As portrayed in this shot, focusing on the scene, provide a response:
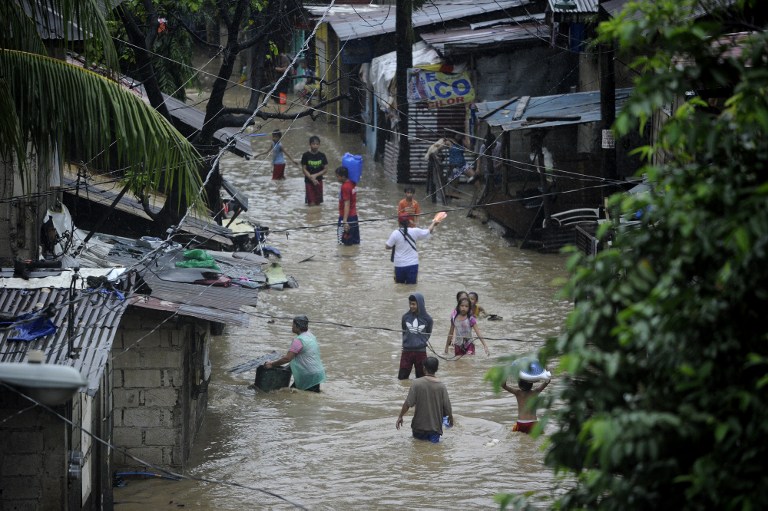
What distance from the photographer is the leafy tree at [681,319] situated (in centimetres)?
404

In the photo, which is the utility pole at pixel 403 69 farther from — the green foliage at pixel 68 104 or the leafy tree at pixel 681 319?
the leafy tree at pixel 681 319

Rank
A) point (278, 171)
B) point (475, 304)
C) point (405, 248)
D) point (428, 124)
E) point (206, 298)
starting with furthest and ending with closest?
1. point (278, 171)
2. point (428, 124)
3. point (405, 248)
4. point (475, 304)
5. point (206, 298)

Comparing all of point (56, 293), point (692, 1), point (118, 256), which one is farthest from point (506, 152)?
point (692, 1)

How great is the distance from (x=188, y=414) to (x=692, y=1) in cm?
810

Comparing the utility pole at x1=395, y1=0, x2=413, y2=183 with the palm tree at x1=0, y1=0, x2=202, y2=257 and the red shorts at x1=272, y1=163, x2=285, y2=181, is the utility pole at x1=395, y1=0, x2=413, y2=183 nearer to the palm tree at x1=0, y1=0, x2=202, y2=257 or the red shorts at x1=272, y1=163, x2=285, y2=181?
the red shorts at x1=272, y1=163, x2=285, y2=181

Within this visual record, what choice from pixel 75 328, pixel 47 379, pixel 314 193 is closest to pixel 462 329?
pixel 75 328

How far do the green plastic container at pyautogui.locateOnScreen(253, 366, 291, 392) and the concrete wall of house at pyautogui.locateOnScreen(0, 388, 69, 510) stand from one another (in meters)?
5.07

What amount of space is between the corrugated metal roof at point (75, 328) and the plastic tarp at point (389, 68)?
16.2 meters

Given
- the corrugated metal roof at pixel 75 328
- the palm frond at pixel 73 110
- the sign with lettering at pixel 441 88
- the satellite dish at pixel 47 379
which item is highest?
the sign with lettering at pixel 441 88

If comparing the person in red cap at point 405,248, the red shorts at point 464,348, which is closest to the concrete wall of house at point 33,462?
the red shorts at point 464,348

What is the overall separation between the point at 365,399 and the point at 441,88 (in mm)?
12308

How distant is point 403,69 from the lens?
84.7 ft

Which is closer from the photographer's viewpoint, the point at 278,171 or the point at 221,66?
the point at 221,66

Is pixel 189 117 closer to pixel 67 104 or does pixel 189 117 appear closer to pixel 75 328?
pixel 75 328
